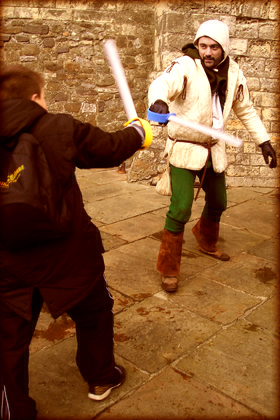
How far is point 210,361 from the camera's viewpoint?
2.48 m

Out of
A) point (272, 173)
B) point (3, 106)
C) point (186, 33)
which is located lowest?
point (272, 173)

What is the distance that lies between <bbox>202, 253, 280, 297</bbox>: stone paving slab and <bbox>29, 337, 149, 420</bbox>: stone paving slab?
4.24ft

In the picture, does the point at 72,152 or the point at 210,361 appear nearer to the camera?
the point at 72,152

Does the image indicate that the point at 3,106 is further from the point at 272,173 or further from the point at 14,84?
the point at 272,173

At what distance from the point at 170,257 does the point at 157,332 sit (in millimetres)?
704

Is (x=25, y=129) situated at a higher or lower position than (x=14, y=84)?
lower

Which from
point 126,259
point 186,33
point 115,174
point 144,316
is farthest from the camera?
point 115,174

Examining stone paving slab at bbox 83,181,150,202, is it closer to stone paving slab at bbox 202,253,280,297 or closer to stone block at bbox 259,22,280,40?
stone paving slab at bbox 202,253,280,297

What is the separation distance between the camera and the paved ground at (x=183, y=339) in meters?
2.14

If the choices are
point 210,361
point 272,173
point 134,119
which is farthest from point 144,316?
point 272,173

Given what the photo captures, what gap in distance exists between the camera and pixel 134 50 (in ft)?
26.3

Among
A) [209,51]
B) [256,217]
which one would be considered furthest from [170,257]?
[256,217]

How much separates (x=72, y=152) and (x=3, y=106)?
0.30 metres

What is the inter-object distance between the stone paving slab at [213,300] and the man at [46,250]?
1.21m
